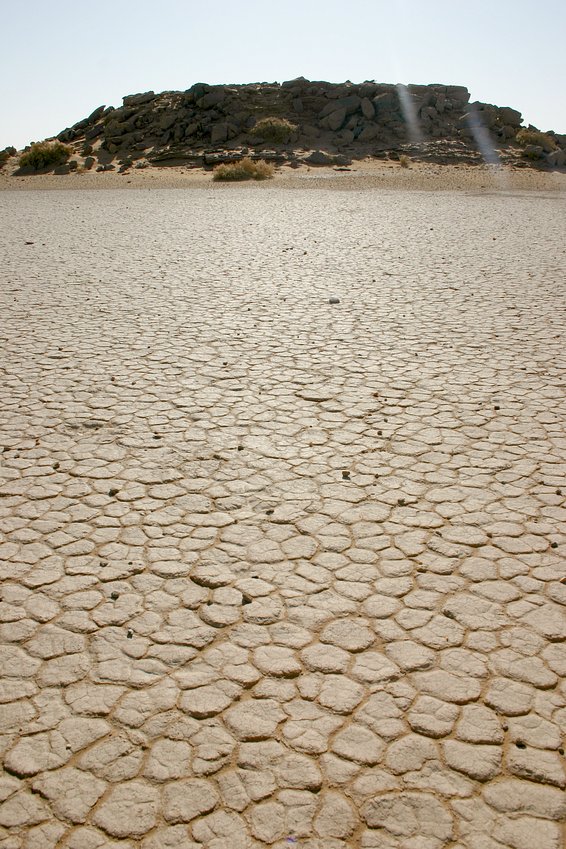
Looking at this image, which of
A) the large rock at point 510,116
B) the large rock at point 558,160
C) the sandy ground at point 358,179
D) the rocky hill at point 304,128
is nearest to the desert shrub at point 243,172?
the sandy ground at point 358,179

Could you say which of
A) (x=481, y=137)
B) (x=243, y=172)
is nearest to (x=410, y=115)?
(x=481, y=137)

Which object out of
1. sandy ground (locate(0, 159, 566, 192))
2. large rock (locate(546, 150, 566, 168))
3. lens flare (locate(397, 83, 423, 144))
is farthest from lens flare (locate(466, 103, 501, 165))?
sandy ground (locate(0, 159, 566, 192))

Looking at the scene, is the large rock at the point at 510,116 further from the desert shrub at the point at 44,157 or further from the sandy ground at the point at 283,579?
the sandy ground at the point at 283,579

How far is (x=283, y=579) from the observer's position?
10.7 feet

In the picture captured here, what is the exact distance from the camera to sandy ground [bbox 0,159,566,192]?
23.4m

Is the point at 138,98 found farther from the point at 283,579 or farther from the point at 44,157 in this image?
the point at 283,579

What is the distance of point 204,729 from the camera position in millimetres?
2463

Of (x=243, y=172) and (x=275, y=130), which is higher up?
(x=275, y=130)

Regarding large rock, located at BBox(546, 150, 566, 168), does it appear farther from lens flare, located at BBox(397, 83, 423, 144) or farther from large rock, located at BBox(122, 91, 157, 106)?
large rock, located at BBox(122, 91, 157, 106)

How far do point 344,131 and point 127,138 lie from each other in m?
11.0

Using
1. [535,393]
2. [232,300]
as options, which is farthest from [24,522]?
[232,300]

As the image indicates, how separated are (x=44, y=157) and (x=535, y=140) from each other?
22.9 m

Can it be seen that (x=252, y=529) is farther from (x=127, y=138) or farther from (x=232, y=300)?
(x=127, y=138)

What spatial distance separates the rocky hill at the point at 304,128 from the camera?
32.1m
